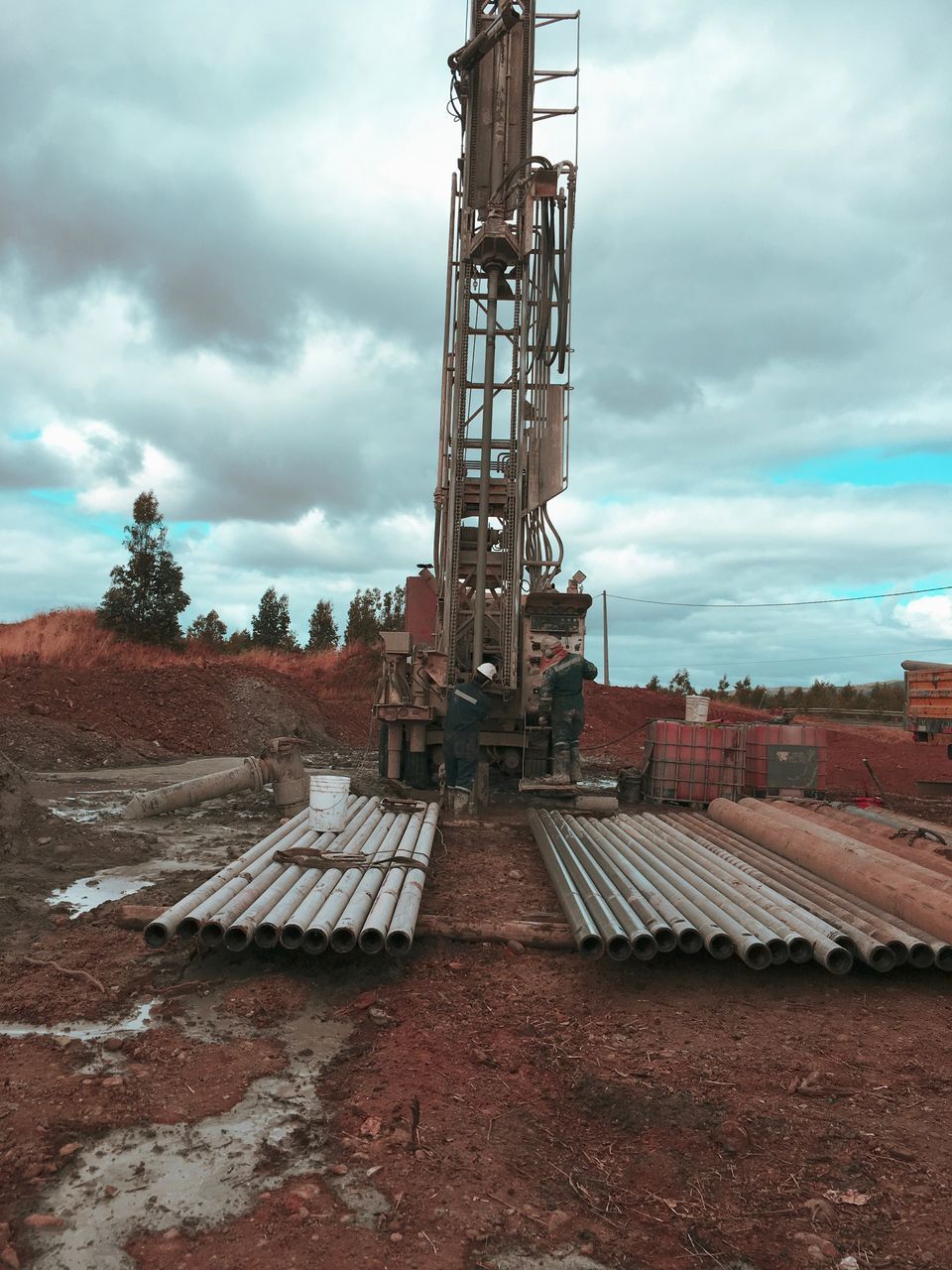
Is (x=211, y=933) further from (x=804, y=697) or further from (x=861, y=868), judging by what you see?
(x=804, y=697)

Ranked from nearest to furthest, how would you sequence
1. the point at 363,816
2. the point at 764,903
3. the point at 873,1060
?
the point at 873,1060
the point at 764,903
the point at 363,816

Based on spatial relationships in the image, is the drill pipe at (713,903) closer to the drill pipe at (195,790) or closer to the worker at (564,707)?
the worker at (564,707)

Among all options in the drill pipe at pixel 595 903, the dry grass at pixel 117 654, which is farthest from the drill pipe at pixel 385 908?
the dry grass at pixel 117 654

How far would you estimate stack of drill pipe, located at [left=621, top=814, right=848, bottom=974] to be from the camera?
206 inches

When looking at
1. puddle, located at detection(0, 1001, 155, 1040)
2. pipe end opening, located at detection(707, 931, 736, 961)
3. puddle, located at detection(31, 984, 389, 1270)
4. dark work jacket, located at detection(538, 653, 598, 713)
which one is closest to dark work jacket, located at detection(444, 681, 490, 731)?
dark work jacket, located at detection(538, 653, 598, 713)

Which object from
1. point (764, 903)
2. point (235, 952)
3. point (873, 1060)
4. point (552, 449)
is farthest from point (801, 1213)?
point (552, 449)

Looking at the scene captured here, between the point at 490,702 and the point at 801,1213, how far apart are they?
8971 mm

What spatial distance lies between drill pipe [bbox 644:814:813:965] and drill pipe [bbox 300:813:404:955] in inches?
93.0

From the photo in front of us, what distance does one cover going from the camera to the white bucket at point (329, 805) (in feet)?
25.4

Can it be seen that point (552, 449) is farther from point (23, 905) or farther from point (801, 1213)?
point (801, 1213)

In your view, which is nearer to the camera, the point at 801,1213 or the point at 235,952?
the point at 801,1213

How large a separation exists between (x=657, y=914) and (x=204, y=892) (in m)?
2.77

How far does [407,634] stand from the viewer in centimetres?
1197

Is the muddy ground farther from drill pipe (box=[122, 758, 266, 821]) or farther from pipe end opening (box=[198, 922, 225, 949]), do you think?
drill pipe (box=[122, 758, 266, 821])
